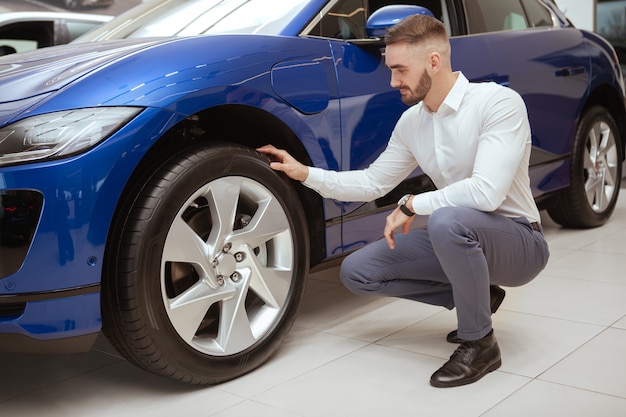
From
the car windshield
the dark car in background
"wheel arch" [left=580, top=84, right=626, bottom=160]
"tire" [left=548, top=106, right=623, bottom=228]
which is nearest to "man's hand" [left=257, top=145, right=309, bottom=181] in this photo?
the car windshield

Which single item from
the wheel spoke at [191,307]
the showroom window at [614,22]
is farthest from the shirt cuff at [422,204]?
the showroom window at [614,22]

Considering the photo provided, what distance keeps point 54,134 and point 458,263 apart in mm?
1126

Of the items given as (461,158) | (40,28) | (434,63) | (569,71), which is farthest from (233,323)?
(40,28)

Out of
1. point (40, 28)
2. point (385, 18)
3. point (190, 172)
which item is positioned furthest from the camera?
point (40, 28)

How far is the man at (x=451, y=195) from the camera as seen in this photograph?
2.14m

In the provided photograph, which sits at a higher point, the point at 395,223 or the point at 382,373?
the point at 395,223

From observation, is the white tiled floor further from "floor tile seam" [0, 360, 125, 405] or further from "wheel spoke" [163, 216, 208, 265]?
"wheel spoke" [163, 216, 208, 265]

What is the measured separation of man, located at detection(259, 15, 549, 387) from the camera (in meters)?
2.14

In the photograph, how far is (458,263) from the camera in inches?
84.2

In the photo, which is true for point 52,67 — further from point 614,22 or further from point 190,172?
point 614,22

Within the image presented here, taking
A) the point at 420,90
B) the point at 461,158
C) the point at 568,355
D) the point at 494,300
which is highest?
the point at 420,90

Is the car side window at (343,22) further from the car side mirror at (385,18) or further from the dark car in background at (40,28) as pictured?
the dark car in background at (40,28)

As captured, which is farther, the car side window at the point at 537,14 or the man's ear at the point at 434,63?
the car side window at the point at 537,14

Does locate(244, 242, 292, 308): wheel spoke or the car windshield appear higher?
the car windshield
